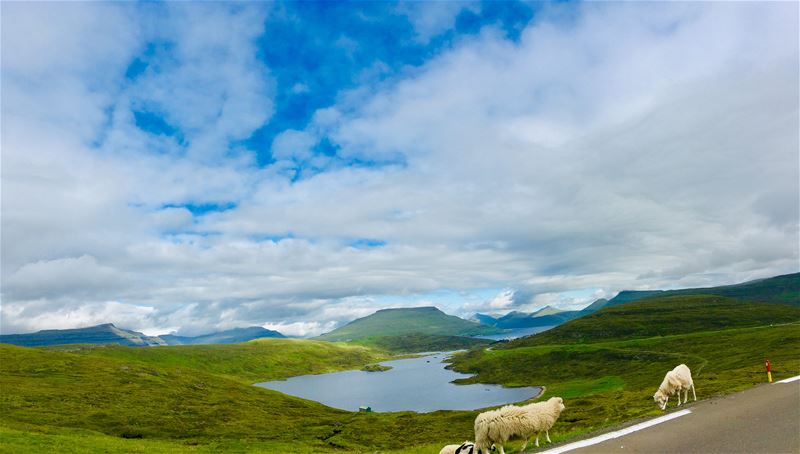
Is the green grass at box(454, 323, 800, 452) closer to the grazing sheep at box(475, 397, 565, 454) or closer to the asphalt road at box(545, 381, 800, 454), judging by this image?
the asphalt road at box(545, 381, 800, 454)

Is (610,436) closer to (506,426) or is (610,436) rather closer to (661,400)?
(506,426)

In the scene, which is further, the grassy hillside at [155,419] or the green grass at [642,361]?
the green grass at [642,361]

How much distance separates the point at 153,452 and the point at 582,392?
118m

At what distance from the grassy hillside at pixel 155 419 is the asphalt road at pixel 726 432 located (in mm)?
41148

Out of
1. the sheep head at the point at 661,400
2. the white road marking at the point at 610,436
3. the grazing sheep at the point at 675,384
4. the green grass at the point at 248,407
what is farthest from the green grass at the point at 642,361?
the white road marking at the point at 610,436

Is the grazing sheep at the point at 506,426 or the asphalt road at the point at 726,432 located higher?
the asphalt road at the point at 726,432

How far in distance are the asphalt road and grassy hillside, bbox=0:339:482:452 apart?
41.1m

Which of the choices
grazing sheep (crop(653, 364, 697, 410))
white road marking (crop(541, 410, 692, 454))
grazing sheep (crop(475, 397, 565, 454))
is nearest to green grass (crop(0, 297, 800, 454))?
grazing sheep (crop(653, 364, 697, 410))

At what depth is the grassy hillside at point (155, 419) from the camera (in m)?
49.2

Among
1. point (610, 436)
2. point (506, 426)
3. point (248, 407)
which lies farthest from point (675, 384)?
point (248, 407)

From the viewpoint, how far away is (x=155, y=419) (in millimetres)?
72875

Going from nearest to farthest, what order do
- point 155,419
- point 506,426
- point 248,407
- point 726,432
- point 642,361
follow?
point 726,432
point 506,426
point 155,419
point 248,407
point 642,361

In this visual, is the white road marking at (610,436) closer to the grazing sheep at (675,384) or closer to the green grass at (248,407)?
the green grass at (248,407)

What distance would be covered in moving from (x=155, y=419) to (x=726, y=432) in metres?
85.5
